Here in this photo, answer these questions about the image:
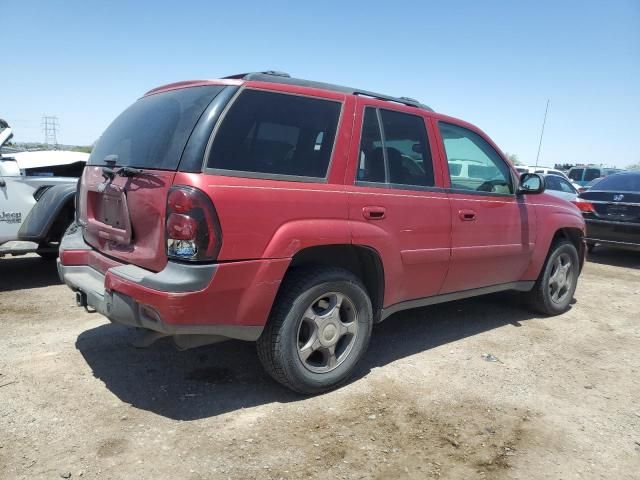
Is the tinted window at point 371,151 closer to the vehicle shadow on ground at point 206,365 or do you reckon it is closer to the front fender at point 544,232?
the vehicle shadow on ground at point 206,365

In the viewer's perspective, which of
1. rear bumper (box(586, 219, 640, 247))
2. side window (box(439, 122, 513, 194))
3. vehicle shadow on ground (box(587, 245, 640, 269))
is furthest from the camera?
vehicle shadow on ground (box(587, 245, 640, 269))

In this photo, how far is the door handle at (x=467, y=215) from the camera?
3.88 m

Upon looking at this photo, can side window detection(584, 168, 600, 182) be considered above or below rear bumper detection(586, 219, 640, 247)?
above

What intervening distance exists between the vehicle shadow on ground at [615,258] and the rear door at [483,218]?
524cm

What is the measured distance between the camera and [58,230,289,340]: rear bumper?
251cm

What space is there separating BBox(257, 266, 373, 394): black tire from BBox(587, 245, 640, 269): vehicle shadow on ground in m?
7.22

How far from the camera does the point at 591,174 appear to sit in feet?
69.4

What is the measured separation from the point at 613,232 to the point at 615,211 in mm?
358

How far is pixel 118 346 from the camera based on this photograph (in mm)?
3838

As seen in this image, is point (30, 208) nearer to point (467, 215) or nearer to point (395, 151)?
point (395, 151)

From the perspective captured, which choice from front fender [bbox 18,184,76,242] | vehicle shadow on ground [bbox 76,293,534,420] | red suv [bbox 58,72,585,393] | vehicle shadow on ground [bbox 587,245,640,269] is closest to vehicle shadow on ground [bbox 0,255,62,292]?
front fender [bbox 18,184,76,242]

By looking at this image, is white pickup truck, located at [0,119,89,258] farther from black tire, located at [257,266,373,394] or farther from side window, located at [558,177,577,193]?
side window, located at [558,177,577,193]

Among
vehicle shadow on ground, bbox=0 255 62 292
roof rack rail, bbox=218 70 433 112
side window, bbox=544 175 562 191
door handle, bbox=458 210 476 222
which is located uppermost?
roof rack rail, bbox=218 70 433 112

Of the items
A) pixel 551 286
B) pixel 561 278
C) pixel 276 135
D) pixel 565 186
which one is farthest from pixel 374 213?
pixel 565 186
